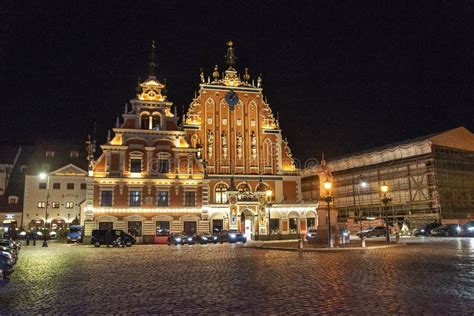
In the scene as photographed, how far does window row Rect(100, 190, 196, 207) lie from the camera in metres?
50.8

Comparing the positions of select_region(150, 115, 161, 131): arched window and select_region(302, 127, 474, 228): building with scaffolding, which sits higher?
select_region(150, 115, 161, 131): arched window

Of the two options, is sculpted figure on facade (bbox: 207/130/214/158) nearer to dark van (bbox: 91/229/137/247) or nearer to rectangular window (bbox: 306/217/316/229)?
rectangular window (bbox: 306/217/316/229)

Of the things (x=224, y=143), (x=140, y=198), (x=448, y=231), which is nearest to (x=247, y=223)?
(x=224, y=143)

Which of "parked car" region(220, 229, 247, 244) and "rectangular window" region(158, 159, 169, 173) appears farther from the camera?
"rectangular window" region(158, 159, 169, 173)

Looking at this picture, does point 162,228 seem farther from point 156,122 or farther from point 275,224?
point 275,224

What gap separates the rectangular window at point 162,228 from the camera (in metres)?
51.8

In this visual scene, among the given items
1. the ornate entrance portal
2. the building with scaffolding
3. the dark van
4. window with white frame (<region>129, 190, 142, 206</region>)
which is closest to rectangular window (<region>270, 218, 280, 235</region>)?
the ornate entrance portal

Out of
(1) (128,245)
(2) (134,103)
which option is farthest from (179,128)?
(1) (128,245)

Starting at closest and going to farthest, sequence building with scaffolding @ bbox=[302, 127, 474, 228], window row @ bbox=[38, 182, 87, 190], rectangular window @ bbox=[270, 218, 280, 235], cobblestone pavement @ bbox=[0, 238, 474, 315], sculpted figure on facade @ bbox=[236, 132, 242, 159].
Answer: cobblestone pavement @ bbox=[0, 238, 474, 315]
building with scaffolding @ bbox=[302, 127, 474, 228]
rectangular window @ bbox=[270, 218, 280, 235]
sculpted figure on facade @ bbox=[236, 132, 242, 159]
window row @ bbox=[38, 182, 87, 190]

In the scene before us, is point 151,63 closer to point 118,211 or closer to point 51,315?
point 118,211

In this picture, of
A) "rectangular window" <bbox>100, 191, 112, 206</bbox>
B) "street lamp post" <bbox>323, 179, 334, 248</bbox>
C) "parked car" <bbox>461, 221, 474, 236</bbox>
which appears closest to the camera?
"street lamp post" <bbox>323, 179, 334, 248</bbox>

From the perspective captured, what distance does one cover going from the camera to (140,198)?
51781 mm

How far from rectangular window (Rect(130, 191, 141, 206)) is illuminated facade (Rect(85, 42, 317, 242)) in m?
0.12

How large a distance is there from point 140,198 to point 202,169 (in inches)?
336
